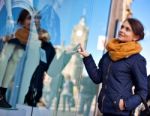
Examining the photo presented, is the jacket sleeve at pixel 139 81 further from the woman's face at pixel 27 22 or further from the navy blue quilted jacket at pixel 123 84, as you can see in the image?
the woman's face at pixel 27 22

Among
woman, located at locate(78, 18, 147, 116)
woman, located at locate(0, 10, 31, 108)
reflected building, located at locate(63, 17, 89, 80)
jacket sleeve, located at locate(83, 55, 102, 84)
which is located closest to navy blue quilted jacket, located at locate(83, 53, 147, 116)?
woman, located at locate(78, 18, 147, 116)

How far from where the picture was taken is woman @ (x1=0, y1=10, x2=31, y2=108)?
483cm

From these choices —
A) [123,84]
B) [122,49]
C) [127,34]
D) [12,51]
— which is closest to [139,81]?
[123,84]

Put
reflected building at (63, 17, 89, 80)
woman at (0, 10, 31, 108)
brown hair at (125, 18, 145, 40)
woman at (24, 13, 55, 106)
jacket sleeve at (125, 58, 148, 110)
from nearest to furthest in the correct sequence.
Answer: jacket sleeve at (125, 58, 148, 110), brown hair at (125, 18, 145, 40), woman at (0, 10, 31, 108), woman at (24, 13, 55, 106), reflected building at (63, 17, 89, 80)

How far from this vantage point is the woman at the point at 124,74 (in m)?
3.48

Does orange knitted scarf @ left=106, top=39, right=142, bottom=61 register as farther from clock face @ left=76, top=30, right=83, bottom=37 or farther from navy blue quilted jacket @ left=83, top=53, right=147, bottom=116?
clock face @ left=76, top=30, right=83, bottom=37

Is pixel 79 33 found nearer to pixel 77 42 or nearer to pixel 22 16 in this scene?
pixel 77 42

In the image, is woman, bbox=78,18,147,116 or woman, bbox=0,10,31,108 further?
woman, bbox=0,10,31,108

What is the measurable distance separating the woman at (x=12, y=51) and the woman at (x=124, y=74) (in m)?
1.46

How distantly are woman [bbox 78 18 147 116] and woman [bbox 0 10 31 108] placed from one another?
57.3 inches

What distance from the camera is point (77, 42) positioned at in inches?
213

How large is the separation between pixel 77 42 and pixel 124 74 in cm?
194

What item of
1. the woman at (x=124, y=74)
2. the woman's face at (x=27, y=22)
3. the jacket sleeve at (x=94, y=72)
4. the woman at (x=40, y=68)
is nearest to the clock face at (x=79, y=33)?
the woman at (x=40, y=68)

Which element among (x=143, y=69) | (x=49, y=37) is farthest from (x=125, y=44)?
(x=49, y=37)
